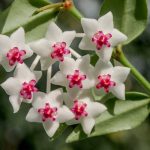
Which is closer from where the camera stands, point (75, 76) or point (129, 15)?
point (75, 76)

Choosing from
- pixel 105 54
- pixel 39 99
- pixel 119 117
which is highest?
pixel 105 54

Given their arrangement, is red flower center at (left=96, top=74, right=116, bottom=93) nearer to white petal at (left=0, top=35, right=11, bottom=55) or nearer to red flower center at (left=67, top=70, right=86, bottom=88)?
red flower center at (left=67, top=70, right=86, bottom=88)

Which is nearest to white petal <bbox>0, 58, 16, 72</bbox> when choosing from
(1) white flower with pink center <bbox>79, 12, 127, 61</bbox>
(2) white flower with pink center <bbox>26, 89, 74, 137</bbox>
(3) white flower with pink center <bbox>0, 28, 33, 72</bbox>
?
(3) white flower with pink center <bbox>0, 28, 33, 72</bbox>

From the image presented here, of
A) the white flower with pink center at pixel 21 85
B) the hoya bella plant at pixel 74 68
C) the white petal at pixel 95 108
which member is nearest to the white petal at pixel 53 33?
the hoya bella plant at pixel 74 68

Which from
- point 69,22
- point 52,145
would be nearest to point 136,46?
point 69,22

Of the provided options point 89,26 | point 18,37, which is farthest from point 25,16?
point 89,26

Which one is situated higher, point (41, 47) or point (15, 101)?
point (41, 47)

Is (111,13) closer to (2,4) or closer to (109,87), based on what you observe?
(109,87)

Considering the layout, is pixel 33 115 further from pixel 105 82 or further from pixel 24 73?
pixel 105 82
